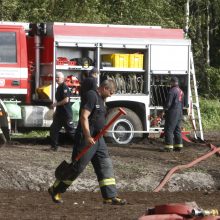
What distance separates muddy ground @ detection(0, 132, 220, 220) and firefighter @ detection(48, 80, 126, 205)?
0.88 feet

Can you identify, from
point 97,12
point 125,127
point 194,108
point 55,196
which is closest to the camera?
point 55,196

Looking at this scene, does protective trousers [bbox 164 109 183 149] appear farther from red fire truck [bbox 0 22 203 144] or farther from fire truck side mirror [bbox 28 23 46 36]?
fire truck side mirror [bbox 28 23 46 36]

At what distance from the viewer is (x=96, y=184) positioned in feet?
50.9

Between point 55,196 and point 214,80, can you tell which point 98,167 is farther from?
point 214,80

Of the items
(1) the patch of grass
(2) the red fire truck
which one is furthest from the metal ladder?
(1) the patch of grass

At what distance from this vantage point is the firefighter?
1266cm

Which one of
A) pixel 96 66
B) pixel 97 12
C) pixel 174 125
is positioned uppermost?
pixel 97 12

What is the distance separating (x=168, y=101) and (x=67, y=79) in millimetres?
2336

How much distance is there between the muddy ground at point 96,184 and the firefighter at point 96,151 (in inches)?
10.6

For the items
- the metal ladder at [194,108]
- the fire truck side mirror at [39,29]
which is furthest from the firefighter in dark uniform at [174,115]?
the fire truck side mirror at [39,29]

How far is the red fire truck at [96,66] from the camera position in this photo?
20484mm

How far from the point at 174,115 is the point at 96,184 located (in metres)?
5.40

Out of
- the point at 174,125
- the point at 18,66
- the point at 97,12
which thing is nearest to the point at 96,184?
the point at 174,125

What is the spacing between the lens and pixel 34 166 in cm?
1609
